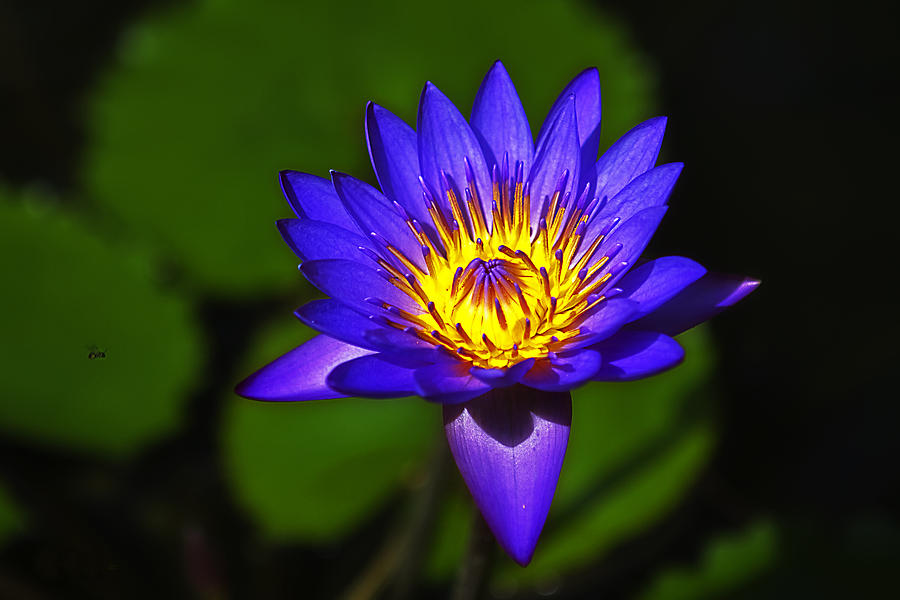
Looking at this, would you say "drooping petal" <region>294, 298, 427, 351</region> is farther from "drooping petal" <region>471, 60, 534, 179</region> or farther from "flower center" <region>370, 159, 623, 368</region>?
"drooping petal" <region>471, 60, 534, 179</region>

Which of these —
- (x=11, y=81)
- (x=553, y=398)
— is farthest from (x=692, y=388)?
(x=11, y=81)

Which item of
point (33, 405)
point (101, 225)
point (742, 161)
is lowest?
point (742, 161)

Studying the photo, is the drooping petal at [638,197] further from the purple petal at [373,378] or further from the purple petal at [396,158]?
the purple petal at [373,378]

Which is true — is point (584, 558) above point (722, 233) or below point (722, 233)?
below

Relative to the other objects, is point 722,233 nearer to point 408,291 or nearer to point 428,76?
point 428,76

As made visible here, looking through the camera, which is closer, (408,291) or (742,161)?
(408,291)

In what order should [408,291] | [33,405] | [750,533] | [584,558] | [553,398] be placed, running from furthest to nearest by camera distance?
1. [33,405]
2. [584,558]
3. [750,533]
4. [408,291]
5. [553,398]

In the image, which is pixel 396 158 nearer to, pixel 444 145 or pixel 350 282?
pixel 444 145

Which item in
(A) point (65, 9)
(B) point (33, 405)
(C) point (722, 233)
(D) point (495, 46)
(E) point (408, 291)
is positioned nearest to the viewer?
(E) point (408, 291)
